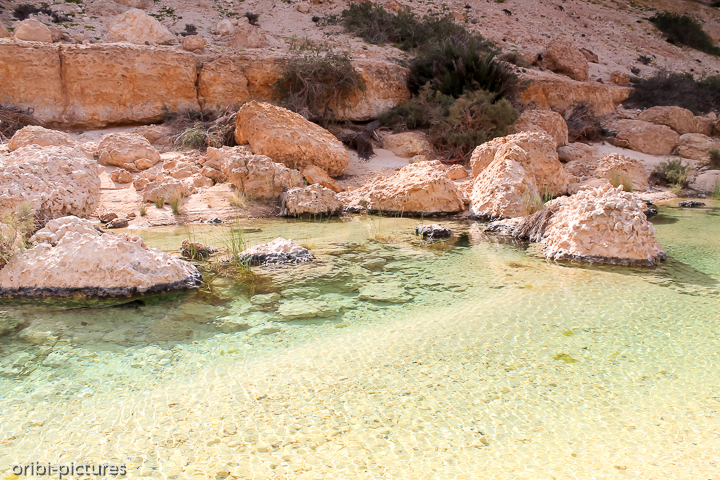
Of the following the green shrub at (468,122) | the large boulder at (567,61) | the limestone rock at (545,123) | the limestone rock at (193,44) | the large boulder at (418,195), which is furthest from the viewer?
the large boulder at (567,61)

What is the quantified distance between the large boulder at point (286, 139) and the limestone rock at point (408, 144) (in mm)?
2156

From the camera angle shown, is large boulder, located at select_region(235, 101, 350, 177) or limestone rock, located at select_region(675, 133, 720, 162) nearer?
large boulder, located at select_region(235, 101, 350, 177)

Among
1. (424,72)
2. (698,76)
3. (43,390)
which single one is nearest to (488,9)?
(698,76)

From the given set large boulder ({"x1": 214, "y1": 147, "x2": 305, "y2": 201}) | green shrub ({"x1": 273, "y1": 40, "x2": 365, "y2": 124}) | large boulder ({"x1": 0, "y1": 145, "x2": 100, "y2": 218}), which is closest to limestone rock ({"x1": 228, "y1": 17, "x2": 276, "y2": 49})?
green shrub ({"x1": 273, "y1": 40, "x2": 365, "y2": 124})

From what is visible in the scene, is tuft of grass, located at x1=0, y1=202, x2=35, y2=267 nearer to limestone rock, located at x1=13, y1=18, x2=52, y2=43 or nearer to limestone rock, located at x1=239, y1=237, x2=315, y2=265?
limestone rock, located at x1=239, y1=237, x2=315, y2=265

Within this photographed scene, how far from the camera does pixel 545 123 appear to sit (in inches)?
455

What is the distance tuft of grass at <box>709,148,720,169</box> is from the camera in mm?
11312

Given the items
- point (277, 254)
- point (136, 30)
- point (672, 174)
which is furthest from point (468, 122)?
point (136, 30)

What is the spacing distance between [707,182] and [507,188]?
633cm

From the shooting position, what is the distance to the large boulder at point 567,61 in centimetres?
1659

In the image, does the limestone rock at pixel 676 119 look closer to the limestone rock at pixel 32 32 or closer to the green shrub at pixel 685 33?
the green shrub at pixel 685 33

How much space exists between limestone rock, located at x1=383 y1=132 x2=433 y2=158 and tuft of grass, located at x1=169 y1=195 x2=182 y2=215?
18.2ft

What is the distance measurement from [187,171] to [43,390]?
655 cm

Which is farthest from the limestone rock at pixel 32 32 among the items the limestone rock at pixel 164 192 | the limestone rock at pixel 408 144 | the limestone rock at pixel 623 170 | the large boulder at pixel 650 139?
the large boulder at pixel 650 139
